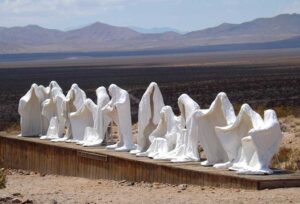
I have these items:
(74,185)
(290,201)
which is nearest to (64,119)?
(74,185)

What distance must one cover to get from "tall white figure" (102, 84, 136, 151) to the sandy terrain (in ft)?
3.83

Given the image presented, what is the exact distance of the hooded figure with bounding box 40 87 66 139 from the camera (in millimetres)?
21344

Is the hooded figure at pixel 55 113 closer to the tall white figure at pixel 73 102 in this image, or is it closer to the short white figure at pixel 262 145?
the tall white figure at pixel 73 102

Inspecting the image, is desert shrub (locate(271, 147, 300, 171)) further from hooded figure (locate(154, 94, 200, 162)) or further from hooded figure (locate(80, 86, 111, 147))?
hooded figure (locate(80, 86, 111, 147))

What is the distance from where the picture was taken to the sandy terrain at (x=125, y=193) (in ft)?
43.9

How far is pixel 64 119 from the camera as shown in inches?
837

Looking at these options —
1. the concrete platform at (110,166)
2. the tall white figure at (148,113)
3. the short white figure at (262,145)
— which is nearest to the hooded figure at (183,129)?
the concrete platform at (110,166)

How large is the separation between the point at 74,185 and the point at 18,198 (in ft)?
11.6

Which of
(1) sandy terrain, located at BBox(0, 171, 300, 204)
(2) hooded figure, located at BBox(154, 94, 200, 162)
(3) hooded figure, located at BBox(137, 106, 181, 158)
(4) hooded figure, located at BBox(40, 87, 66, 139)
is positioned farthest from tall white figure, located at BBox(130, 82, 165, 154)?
(4) hooded figure, located at BBox(40, 87, 66, 139)

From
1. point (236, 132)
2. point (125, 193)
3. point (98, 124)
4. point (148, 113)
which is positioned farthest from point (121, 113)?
point (236, 132)

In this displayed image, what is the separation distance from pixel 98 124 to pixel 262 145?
6.13 meters

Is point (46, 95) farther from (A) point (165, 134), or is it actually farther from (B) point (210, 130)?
(B) point (210, 130)

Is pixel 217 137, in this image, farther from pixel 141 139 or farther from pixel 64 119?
pixel 64 119

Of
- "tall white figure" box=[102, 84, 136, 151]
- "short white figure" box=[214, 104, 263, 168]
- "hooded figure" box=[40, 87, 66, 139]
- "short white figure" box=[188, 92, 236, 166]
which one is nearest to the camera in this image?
"short white figure" box=[214, 104, 263, 168]
